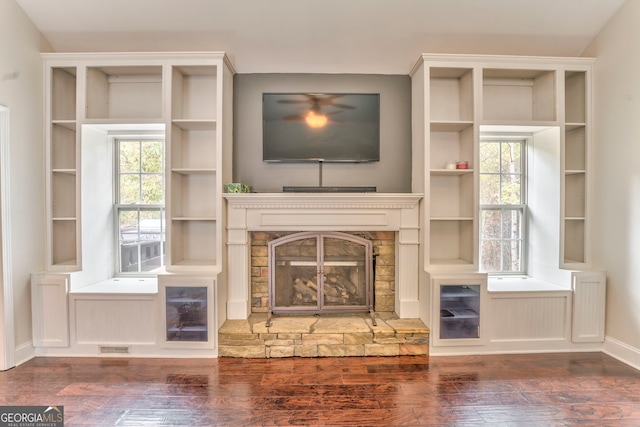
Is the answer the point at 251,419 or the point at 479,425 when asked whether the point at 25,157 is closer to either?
the point at 251,419

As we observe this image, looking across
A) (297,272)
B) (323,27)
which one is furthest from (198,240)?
(323,27)

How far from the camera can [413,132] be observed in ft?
10.4

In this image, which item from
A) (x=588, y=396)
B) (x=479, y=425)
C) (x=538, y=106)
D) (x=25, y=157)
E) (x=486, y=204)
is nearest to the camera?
(x=479, y=425)

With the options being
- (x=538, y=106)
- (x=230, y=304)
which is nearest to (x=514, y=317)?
(x=538, y=106)

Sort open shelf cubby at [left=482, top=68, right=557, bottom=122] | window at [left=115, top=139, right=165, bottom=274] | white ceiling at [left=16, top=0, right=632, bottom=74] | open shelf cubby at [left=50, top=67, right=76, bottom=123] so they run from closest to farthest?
white ceiling at [left=16, top=0, right=632, bottom=74] → open shelf cubby at [left=50, top=67, right=76, bottom=123] → open shelf cubby at [left=482, top=68, right=557, bottom=122] → window at [left=115, top=139, right=165, bottom=274]

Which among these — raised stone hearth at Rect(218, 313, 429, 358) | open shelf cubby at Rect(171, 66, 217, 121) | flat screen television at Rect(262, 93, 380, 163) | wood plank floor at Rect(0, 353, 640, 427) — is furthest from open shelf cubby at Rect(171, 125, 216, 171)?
wood plank floor at Rect(0, 353, 640, 427)

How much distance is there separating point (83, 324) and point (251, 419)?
1.86m

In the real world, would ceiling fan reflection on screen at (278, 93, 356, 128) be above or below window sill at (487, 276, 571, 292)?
above

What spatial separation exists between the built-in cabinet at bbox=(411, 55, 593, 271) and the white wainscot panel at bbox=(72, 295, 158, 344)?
2.59 meters

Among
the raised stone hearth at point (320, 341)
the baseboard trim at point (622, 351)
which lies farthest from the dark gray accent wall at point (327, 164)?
the baseboard trim at point (622, 351)

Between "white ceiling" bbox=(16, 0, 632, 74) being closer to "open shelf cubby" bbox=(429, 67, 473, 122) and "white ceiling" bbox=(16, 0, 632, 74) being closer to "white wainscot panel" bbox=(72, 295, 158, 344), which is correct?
"open shelf cubby" bbox=(429, 67, 473, 122)

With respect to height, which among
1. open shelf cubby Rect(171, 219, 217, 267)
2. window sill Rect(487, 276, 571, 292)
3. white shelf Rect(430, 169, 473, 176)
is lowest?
window sill Rect(487, 276, 571, 292)

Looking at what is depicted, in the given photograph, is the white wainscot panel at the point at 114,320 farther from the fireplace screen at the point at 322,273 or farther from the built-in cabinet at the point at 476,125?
the built-in cabinet at the point at 476,125

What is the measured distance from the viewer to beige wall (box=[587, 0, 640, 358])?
2613 mm
